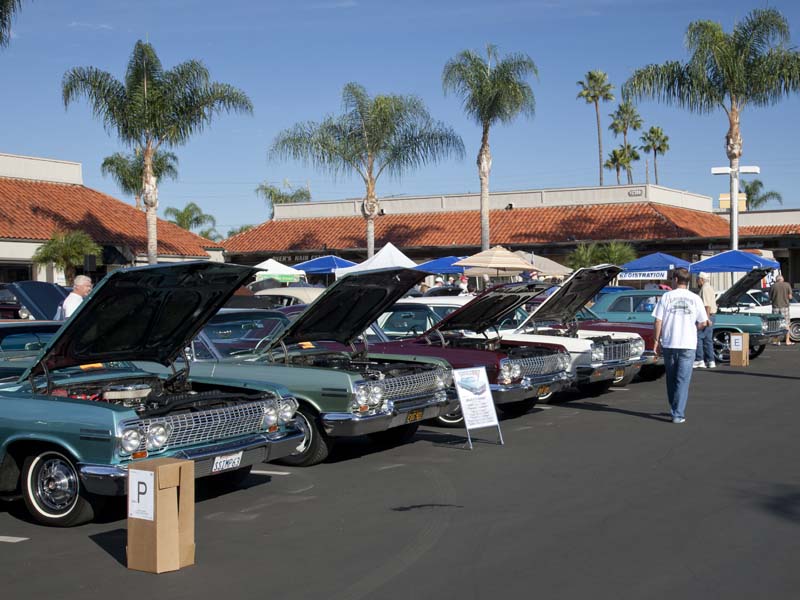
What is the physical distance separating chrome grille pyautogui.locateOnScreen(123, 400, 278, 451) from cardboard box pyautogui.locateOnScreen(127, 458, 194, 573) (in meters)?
0.86

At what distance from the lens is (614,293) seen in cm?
1808

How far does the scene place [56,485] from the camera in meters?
7.04

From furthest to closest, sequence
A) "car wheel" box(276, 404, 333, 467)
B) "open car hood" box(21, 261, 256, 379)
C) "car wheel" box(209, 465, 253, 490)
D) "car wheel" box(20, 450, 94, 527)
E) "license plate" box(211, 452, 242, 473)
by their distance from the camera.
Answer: "car wheel" box(276, 404, 333, 467), "car wheel" box(209, 465, 253, 490), "open car hood" box(21, 261, 256, 379), "license plate" box(211, 452, 242, 473), "car wheel" box(20, 450, 94, 527)

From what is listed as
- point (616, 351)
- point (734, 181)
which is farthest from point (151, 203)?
point (616, 351)

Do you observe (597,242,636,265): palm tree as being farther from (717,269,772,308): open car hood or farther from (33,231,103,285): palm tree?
(33,231,103,285): palm tree

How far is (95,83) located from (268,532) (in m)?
25.6

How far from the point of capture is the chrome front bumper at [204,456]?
21.5 feet

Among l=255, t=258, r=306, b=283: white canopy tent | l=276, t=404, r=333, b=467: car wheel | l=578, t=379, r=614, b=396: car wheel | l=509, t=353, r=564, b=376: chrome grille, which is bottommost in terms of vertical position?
l=578, t=379, r=614, b=396: car wheel

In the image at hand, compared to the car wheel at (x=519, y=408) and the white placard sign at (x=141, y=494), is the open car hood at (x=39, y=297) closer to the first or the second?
the car wheel at (x=519, y=408)

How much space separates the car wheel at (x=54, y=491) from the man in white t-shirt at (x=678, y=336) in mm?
7179

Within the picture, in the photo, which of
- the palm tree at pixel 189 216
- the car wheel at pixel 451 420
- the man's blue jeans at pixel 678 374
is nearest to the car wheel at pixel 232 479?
the car wheel at pixel 451 420

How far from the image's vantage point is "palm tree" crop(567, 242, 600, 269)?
3384 centimetres

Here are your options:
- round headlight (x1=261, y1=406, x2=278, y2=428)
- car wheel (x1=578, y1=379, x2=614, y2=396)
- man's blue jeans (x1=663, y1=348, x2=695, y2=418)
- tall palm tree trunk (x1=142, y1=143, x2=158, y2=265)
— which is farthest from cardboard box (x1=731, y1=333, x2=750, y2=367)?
tall palm tree trunk (x1=142, y1=143, x2=158, y2=265)

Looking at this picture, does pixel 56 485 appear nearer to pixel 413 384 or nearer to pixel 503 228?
pixel 413 384
